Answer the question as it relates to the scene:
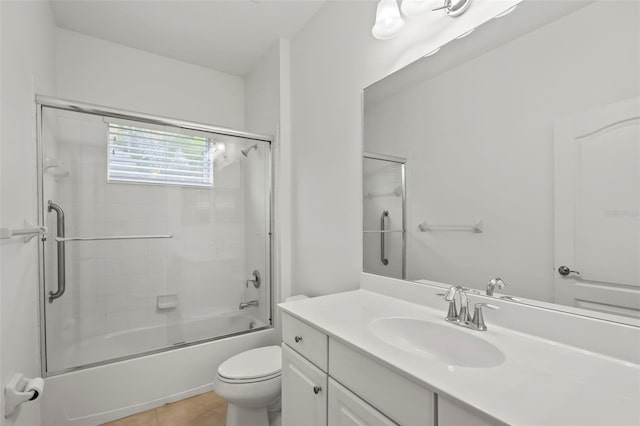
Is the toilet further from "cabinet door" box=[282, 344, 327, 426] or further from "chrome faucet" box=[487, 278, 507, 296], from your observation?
"chrome faucet" box=[487, 278, 507, 296]

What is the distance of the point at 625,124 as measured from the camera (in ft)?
2.64

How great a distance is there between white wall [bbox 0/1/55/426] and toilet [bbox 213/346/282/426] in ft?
2.67

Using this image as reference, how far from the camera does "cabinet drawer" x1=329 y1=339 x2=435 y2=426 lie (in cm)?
71

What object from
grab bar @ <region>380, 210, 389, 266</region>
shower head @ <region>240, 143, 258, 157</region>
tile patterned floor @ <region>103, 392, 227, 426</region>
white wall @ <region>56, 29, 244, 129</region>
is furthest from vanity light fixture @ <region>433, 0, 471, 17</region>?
tile patterned floor @ <region>103, 392, 227, 426</region>

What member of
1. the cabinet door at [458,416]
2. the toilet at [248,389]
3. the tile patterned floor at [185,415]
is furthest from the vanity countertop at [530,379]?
the tile patterned floor at [185,415]

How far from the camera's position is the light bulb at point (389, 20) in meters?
1.35

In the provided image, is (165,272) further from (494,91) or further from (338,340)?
(494,91)

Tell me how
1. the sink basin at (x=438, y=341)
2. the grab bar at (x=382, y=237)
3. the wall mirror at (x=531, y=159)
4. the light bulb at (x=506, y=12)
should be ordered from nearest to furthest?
the wall mirror at (x=531, y=159), the sink basin at (x=438, y=341), the light bulb at (x=506, y=12), the grab bar at (x=382, y=237)

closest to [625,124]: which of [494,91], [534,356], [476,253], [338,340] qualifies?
[494,91]

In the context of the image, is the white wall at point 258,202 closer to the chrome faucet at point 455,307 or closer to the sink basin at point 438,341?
the sink basin at point 438,341

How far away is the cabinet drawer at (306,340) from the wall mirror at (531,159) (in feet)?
1.77

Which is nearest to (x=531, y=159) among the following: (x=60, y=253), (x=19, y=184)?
(x=19, y=184)

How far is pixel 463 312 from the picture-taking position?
1066 mm

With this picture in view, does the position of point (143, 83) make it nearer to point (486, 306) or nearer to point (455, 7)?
point (455, 7)
